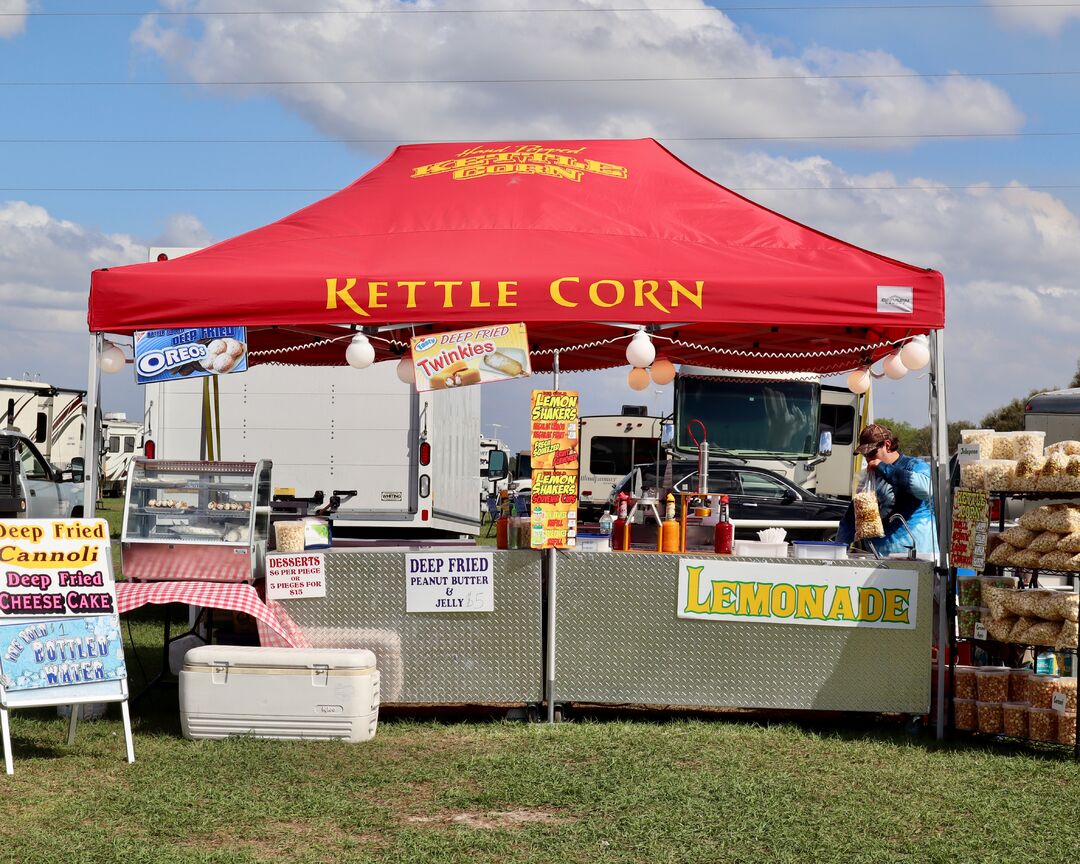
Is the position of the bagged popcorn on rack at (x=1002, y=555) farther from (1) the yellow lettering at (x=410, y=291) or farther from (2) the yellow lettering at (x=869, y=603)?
(1) the yellow lettering at (x=410, y=291)

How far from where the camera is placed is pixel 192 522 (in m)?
6.98

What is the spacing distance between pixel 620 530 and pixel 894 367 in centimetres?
199

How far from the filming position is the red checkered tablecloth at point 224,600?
6637mm

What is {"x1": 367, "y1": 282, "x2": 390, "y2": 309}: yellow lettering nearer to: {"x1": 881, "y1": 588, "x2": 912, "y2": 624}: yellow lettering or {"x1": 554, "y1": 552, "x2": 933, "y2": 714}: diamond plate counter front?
{"x1": 554, "y1": 552, "x2": 933, "y2": 714}: diamond plate counter front

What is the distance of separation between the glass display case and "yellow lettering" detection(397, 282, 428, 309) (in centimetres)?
127

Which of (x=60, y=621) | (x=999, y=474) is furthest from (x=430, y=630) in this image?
(x=999, y=474)

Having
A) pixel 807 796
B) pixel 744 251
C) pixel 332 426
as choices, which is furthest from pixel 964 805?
pixel 332 426

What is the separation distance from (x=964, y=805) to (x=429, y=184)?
4.92m

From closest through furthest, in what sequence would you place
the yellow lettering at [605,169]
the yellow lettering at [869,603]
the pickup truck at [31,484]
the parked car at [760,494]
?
the yellow lettering at [869,603] < the yellow lettering at [605,169] < the parked car at [760,494] < the pickup truck at [31,484]

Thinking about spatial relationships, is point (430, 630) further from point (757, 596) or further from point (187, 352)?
point (187, 352)

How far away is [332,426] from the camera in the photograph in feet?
39.4

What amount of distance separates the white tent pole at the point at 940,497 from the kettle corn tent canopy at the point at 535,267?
0.03m

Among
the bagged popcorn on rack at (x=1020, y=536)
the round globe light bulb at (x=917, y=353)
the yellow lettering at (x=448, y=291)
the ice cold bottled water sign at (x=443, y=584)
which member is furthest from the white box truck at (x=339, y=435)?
the bagged popcorn on rack at (x=1020, y=536)

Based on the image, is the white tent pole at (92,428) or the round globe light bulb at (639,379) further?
the round globe light bulb at (639,379)
